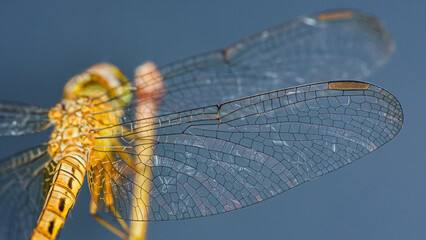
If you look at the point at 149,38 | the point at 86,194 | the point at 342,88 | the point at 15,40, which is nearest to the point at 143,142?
the point at 86,194

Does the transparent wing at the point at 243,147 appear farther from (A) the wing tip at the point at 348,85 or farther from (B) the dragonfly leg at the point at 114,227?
(B) the dragonfly leg at the point at 114,227

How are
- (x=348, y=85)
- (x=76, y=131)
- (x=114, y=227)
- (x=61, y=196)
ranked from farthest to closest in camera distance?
(x=114, y=227), (x=76, y=131), (x=61, y=196), (x=348, y=85)

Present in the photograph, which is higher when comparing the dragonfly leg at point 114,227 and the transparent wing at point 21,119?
the transparent wing at point 21,119

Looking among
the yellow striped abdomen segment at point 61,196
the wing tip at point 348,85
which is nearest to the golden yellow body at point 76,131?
the yellow striped abdomen segment at point 61,196

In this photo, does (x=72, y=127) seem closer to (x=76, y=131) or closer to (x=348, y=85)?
(x=76, y=131)

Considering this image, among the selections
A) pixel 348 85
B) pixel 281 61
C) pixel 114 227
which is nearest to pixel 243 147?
pixel 348 85

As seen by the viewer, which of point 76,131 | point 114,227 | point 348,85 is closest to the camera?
point 348,85

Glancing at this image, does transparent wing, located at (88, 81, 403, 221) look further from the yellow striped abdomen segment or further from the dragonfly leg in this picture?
the dragonfly leg
